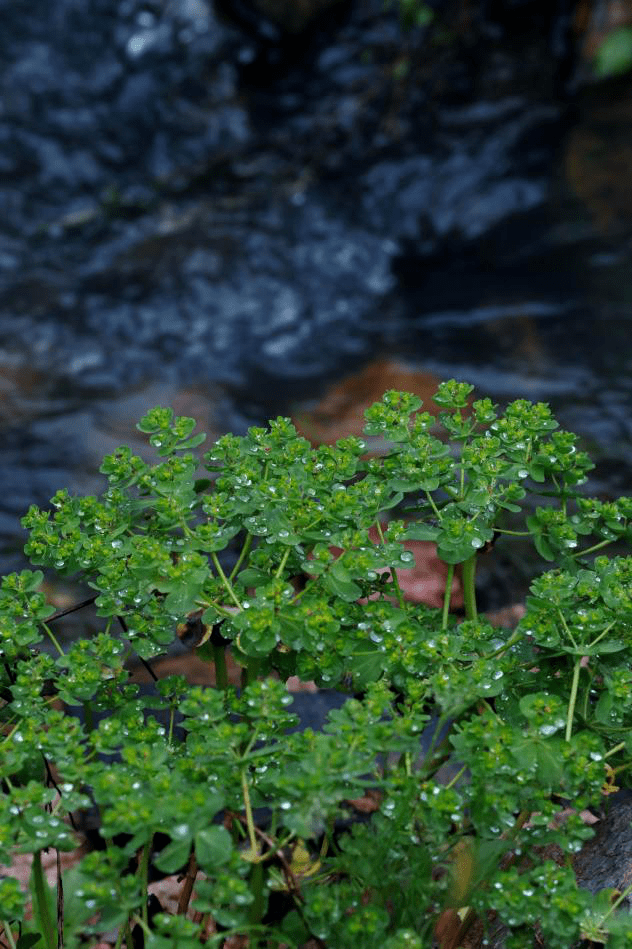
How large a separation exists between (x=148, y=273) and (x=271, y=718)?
5.45 meters

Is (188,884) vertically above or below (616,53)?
below

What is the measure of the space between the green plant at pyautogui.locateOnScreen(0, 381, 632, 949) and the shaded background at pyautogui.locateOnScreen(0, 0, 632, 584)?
9.28 ft

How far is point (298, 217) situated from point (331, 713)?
5.86m

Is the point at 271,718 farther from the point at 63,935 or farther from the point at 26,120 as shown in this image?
the point at 26,120

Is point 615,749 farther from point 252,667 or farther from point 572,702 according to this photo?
point 252,667

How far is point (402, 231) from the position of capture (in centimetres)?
693

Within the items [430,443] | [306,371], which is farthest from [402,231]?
[430,443]

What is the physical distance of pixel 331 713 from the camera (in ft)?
5.24

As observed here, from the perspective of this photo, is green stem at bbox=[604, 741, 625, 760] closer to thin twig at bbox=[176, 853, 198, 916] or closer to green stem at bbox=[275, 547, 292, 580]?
green stem at bbox=[275, 547, 292, 580]

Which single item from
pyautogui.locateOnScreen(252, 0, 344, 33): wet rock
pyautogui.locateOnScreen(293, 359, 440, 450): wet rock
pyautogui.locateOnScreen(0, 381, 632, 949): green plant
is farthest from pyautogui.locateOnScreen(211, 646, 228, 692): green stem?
pyautogui.locateOnScreen(252, 0, 344, 33): wet rock

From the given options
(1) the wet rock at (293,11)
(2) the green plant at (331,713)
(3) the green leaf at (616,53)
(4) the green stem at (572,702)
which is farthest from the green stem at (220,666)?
(1) the wet rock at (293,11)

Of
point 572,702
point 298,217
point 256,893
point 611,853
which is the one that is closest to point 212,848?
point 256,893

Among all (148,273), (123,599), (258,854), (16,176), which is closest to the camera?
(258,854)

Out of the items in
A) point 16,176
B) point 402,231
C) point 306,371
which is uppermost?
point 16,176
